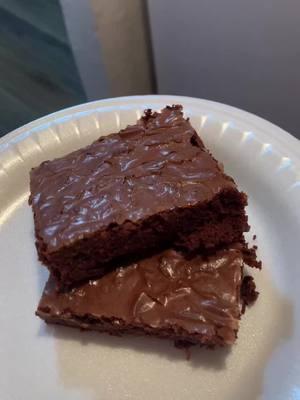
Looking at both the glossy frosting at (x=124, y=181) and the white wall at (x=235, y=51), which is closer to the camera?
the glossy frosting at (x=124, y=181)

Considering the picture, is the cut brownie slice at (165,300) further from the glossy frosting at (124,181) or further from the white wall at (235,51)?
the white wall at (235,51)

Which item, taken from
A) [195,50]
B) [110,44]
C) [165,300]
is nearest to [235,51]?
[195,50]

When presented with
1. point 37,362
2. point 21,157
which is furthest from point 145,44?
point 37,362

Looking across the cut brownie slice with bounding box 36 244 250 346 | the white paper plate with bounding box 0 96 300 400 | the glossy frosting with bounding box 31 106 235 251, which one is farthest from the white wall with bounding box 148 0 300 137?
the cut brownie slice with bounding box 36 244 250 346

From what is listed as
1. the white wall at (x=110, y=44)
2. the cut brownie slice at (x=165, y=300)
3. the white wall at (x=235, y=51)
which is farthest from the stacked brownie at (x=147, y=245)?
the white wall at (x=110, y=44)

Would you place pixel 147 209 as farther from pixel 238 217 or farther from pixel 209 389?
pixel 209 389
